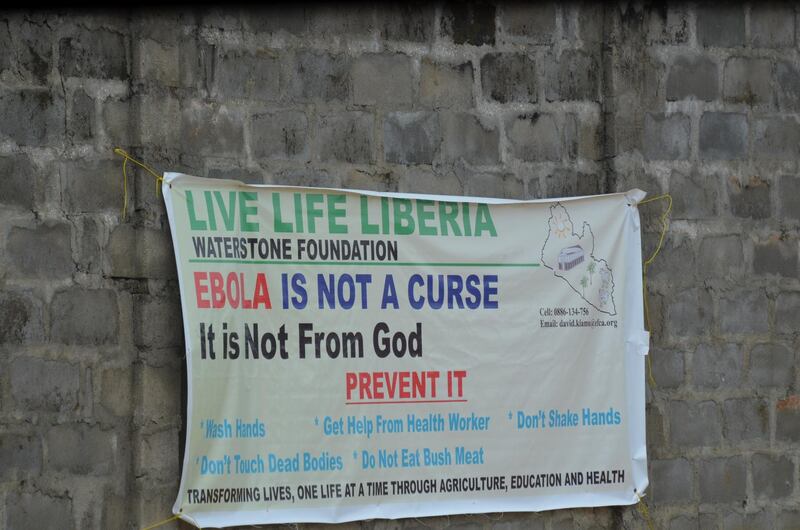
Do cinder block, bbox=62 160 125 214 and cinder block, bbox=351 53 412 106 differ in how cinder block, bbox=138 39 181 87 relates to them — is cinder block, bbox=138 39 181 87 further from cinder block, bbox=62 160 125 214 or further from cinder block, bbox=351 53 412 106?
cinder block, bbox=351 53 412 106

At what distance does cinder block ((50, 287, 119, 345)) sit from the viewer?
4738mm

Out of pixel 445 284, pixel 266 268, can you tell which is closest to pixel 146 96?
pixel 266 268

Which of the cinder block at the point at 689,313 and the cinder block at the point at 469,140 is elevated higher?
the cinder block at the point at 469,140

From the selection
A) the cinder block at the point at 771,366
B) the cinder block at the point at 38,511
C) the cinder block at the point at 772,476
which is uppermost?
the cinder block at the point at 771,366

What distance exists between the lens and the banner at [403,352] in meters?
4.81

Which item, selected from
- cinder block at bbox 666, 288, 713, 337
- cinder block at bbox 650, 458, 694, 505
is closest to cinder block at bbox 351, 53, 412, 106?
cinder block at bbox 666, 288, 713, 337

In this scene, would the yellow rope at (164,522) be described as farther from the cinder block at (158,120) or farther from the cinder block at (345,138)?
the cinder block at (345,138)

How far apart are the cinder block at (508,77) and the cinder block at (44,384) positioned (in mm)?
2491

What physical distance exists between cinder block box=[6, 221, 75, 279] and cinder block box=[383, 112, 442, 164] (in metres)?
1.61

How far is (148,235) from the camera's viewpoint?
4812mm

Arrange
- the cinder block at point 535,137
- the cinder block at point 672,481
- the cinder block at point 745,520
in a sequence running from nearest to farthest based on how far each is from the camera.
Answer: the cinder block at point 535,137, the cinder block at point 672,481, the cinder block at point 745,520

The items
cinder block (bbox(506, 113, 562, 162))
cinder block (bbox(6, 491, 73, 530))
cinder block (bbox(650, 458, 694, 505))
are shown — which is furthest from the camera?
cinder block (bbox(650, 458, 694, 505))

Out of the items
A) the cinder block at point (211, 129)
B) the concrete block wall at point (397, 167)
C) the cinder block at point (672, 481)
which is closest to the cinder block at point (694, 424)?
Result: the concrete block wall at point (397, 167)

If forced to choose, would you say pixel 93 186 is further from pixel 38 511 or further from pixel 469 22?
pixel 469 22
